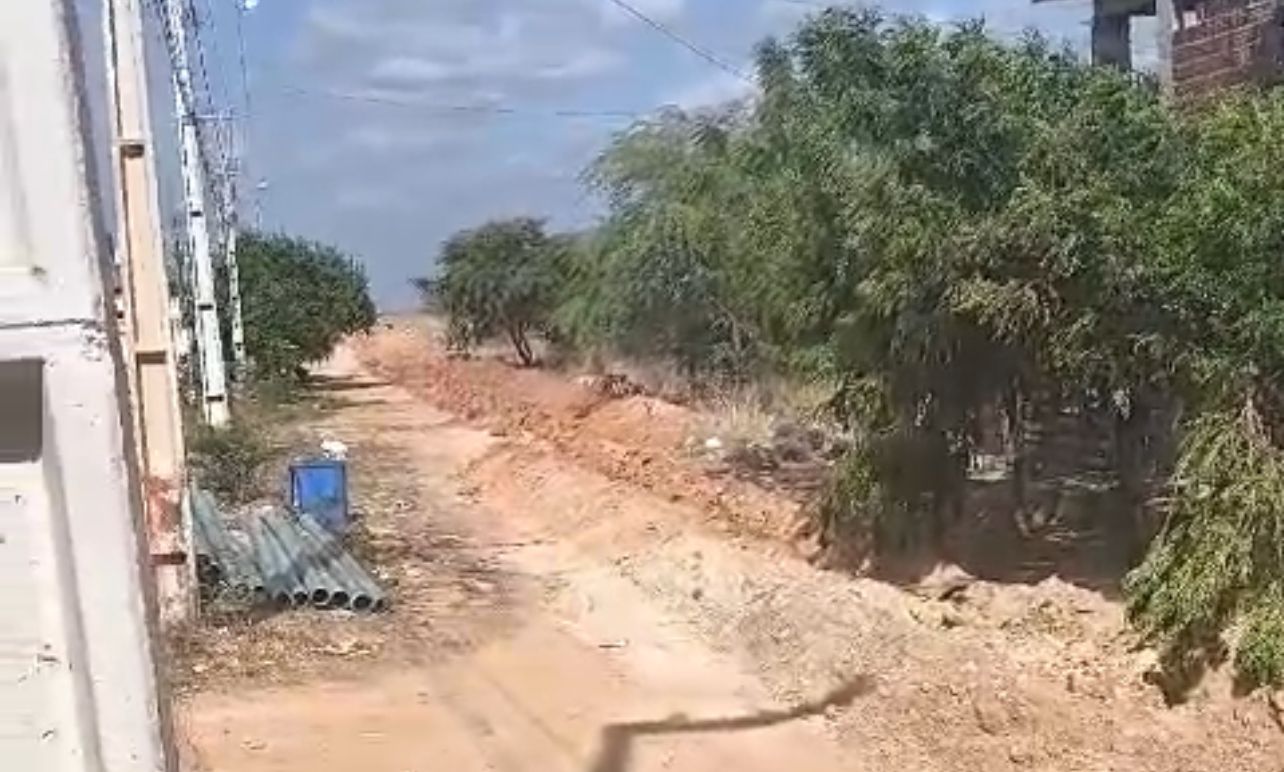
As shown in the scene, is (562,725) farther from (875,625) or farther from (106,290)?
(106,290)

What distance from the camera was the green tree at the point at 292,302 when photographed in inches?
1529

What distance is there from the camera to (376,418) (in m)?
35.9

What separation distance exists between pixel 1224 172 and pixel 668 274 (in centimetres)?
1493

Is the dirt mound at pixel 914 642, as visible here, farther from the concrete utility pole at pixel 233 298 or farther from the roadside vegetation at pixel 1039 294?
the concrete utility pole at pixel 233 298

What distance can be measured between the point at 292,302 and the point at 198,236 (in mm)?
21774

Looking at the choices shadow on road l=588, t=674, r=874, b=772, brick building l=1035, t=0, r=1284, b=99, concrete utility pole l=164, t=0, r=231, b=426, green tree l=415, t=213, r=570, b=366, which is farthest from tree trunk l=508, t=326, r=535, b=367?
shadow on road l=588, t=674, r=874, b=772

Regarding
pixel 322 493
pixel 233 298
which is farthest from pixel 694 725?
pixel 233 298

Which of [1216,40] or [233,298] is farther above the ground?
[1216,40]

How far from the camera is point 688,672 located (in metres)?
11.2

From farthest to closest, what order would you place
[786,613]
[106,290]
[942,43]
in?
1. [786,613]
2. [942,43]
3. [106,290]

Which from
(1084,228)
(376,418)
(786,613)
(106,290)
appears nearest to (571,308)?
(376,418)

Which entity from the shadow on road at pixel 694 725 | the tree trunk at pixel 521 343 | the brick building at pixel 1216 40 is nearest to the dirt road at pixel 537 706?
the shadow on road at pixel 694 725

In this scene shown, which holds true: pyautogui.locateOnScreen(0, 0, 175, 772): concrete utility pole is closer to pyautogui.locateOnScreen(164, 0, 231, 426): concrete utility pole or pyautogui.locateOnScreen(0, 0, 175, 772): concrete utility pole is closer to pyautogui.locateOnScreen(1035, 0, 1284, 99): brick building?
pyautogui.locateOnScreen(1035, 0, 1284, 99): brick building

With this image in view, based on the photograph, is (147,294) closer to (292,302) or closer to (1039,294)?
(1039,294)
